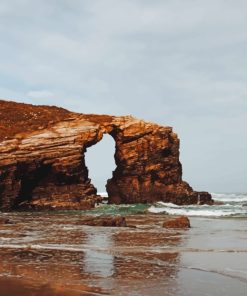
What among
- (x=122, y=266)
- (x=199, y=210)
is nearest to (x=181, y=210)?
(x=199, y=210)

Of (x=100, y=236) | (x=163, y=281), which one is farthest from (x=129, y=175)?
(x=163, y=281)

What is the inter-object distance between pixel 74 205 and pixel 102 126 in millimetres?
8083

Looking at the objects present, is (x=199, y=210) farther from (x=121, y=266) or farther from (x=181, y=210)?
(x=121, y=266)

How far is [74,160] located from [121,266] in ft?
91.2

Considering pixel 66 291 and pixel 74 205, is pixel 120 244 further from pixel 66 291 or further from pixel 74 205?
pixel 74 205

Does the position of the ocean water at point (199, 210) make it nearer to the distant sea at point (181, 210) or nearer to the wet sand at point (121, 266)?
the distant sea at point (181, 210)

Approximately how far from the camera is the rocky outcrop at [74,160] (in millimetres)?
34781

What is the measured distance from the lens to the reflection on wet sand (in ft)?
20.7

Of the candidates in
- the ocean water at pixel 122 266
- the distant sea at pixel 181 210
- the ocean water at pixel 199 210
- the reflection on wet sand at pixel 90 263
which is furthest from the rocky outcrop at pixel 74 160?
the ocean water at pixel 122 266

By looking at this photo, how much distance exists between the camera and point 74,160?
35.8 meters

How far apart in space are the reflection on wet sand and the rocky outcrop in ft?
70.3

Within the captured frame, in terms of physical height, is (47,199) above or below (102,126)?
below

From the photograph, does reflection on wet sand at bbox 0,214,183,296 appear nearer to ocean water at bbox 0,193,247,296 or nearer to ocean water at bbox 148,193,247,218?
ocean water at bbox 0,193,247,296

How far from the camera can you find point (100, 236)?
14141mm
